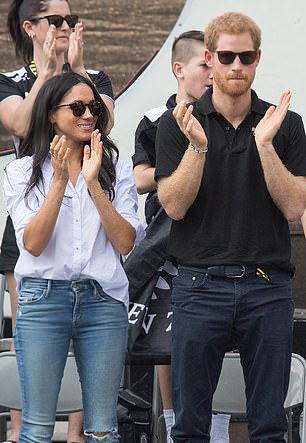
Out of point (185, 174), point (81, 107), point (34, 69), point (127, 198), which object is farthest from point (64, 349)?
point (34, 69)

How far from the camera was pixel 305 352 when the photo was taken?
5520mm

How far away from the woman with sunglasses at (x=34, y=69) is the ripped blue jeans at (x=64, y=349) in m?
0.78

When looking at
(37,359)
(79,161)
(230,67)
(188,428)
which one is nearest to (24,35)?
(79,161)

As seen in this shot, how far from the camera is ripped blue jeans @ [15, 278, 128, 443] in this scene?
3.75 m

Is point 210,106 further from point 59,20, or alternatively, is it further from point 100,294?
point 59,20

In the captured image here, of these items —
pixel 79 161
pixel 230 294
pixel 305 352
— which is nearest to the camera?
pixel 230 294

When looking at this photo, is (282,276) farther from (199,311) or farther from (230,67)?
(230,67)

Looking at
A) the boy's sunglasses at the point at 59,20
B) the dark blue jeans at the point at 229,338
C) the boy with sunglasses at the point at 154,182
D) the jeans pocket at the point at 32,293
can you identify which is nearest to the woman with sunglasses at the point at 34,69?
the boy's sunglasses at the point at 59,20

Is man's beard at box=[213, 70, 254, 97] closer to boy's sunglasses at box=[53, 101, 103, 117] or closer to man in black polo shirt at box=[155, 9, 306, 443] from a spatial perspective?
man in black polo shirt at box=[155, 9, 306, 443]

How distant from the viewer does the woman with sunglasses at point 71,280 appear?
3758 millimetres

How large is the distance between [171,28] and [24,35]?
1.18 meters

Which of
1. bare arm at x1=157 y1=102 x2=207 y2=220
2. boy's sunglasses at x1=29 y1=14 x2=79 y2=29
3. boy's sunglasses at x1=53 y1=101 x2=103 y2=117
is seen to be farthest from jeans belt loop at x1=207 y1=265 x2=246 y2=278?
boy's sunglasses at x1=29 y1=14 x2=79 y2=29

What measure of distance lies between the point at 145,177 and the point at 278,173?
3.19 feet

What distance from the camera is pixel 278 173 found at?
3.66 m
